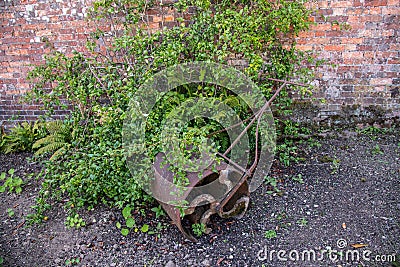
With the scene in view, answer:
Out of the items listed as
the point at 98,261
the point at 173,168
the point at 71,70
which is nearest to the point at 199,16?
the point at 71,70

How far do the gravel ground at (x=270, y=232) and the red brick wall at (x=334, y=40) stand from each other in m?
0.96

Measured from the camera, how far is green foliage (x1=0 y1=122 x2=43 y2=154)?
14.2 feet

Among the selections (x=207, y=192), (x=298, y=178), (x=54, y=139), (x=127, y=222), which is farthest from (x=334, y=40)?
(x=54, y=139)

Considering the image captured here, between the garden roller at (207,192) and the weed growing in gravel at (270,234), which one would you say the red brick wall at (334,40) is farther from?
the weed growing in gravel at (270,234)

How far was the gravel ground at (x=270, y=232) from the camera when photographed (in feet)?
8.18

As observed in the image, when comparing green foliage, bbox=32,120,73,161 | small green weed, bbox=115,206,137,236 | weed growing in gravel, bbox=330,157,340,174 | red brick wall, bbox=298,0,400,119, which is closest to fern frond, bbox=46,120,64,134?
green foliage, bbox=32,120,73,161

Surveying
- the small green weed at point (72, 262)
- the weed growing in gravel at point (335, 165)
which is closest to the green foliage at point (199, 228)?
the small green weed at point (72, 262)

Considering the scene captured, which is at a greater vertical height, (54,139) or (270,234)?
→ (54,139)

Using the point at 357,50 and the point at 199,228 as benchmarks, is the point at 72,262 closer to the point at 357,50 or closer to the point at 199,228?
the point at 199,228

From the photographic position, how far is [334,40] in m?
3.77

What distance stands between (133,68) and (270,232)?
6.10ft

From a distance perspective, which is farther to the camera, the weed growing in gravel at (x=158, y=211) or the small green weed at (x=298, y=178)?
the small green weed at (x=298, y=178)

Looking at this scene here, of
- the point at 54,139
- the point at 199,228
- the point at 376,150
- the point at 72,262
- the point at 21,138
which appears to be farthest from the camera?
the point at 21,138

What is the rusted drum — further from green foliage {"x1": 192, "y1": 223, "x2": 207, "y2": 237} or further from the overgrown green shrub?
the overgrown green shrub
